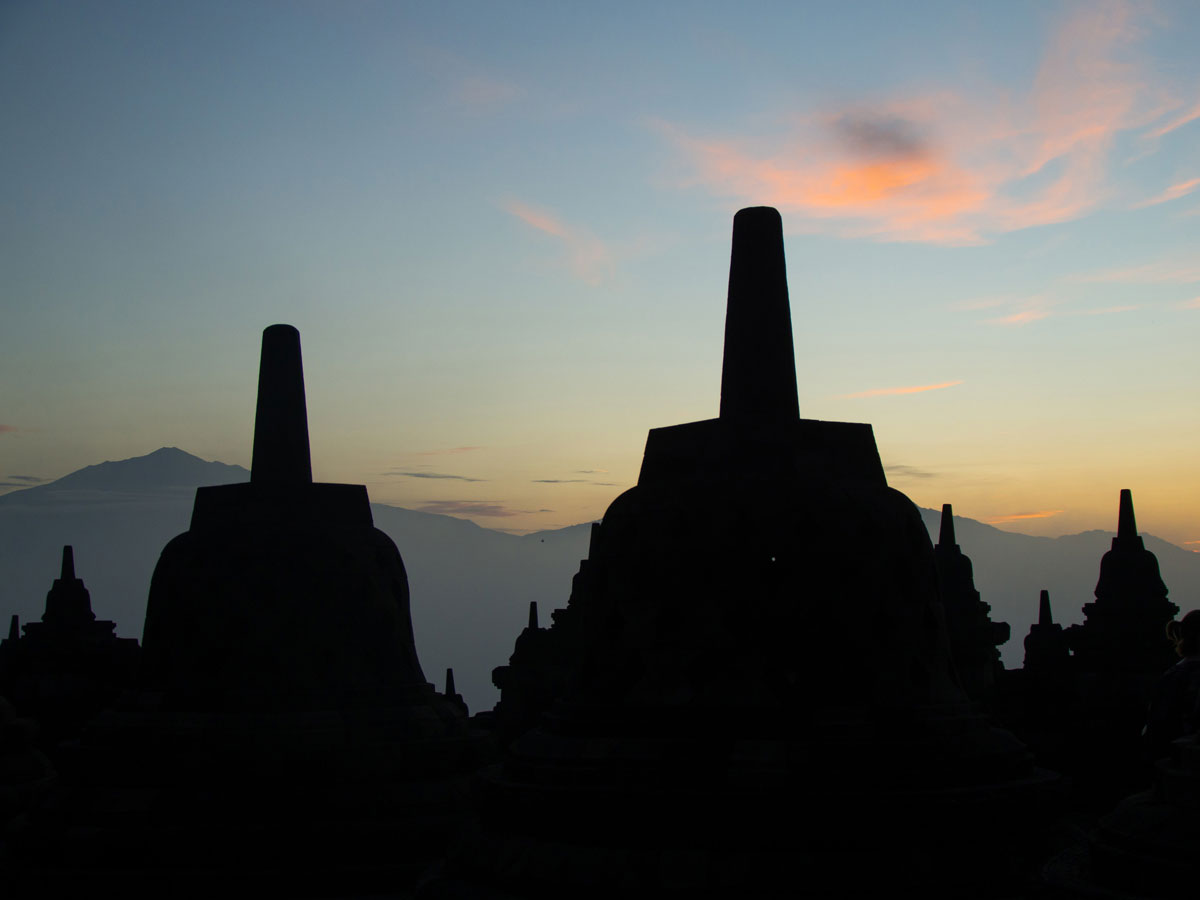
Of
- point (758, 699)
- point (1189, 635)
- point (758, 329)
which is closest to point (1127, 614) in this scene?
point (1189, 635)

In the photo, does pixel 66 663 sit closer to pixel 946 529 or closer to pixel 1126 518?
pixel 946 529

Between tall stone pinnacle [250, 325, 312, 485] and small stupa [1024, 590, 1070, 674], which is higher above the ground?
tall stone pinnacle [250, 325, 312, 485]

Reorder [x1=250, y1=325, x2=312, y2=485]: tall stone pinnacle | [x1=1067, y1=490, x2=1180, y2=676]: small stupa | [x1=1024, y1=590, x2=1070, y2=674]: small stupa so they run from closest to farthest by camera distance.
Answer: [x1=250, y1=325, x2=312, y2=485]: tall stone pinnacle < [x1=1067, y1=490, x2=1180, y2=676]: small stupa < [x1=1024, y1=590, x2=1070, y2=674]: small stupa

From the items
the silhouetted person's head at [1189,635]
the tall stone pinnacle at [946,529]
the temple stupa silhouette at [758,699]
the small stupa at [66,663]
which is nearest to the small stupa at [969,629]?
the tall stone pinnacle at [946,529]

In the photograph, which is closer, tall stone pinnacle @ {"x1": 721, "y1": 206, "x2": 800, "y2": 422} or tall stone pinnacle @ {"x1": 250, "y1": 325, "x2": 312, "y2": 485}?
tall stone pinnacle @ {"x1": 721, "y1": 206, "x2": 800, "y2": 422}

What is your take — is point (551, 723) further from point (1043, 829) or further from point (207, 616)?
point (207, 616)

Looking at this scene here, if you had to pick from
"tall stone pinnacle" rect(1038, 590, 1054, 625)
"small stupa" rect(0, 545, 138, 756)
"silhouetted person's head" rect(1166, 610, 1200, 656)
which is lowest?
"small stupa" rect(0, 545, 138, 756)

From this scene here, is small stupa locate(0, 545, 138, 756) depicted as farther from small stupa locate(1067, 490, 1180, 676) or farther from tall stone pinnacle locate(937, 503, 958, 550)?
small stupa locate(1067, 490, 1180, 676)

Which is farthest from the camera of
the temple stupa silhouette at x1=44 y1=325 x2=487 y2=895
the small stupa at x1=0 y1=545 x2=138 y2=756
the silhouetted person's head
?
the small stupa at x1=0 y1=545 x2=138 y2=756

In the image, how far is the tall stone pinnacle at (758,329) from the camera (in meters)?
9.62

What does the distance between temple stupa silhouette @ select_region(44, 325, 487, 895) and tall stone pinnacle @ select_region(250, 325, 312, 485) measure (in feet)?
0.06

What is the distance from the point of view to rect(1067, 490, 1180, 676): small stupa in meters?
21.9

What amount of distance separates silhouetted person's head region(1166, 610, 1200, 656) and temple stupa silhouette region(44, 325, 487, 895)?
753 centimetres

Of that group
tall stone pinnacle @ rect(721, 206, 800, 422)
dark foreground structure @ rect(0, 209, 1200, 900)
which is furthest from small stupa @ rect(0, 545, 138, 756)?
tall stone pinnacle @ rect(721, 206, 800, 422)
